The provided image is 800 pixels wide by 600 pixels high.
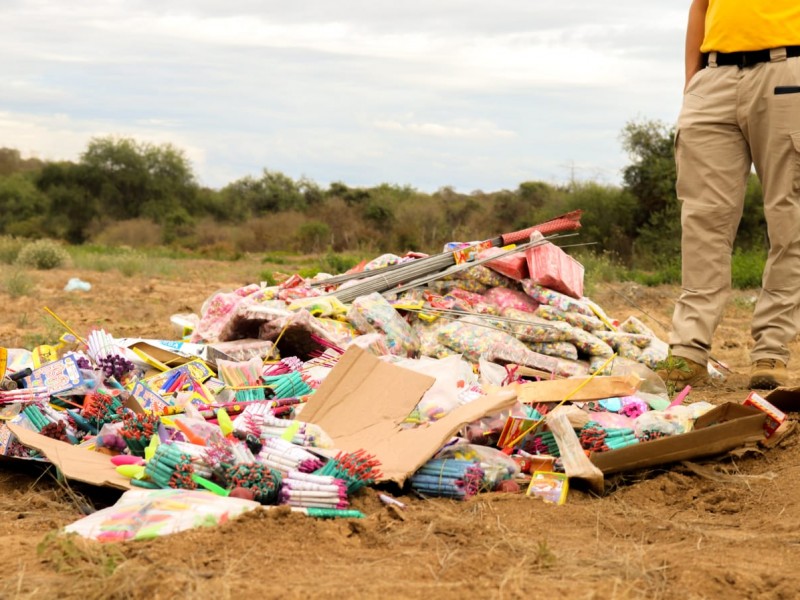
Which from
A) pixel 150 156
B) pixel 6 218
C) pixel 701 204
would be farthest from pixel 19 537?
pixel 150 156

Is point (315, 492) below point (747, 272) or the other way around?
the other way around

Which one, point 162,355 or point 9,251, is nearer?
point 162,355

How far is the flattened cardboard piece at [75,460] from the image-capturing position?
2.86m

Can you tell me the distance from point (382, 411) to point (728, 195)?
7.73 feet


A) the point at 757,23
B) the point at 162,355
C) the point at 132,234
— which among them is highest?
the point at 757,23

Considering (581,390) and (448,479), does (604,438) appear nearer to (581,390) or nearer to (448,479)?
(581,390)

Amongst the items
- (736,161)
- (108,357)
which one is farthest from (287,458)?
(736,161)

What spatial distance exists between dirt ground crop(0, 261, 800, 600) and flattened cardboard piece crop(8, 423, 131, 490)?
76 mm

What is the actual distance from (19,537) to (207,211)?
38565 millimetres

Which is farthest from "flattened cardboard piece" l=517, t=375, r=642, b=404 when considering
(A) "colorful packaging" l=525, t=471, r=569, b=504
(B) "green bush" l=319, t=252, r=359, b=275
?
(B) "green bush" l=319, t=252, r=359, b=275

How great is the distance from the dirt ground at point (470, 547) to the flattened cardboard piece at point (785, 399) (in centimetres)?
48

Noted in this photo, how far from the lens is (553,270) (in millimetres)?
5527

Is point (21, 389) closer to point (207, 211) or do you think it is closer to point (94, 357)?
point (94, 357)

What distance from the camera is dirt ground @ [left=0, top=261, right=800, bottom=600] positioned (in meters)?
A: 2.02
